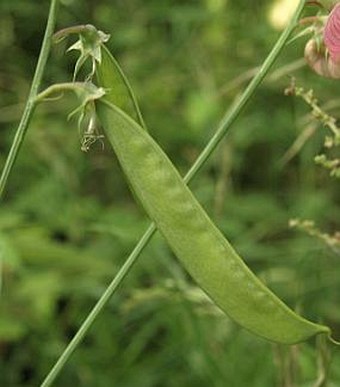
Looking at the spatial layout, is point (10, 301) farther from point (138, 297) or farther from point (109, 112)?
point (109, 112)

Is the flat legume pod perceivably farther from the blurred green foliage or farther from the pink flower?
the blurred green foliage

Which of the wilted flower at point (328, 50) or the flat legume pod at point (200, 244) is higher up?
the wilted flower at point (328, 50)

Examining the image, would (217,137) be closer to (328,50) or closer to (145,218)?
(328,50)

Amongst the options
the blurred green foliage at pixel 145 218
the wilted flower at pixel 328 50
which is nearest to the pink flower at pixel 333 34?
the wilted flower at pixel 328 50

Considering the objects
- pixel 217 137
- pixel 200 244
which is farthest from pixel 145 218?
pixel 200 244

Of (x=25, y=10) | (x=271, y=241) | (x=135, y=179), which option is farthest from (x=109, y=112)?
(x=25, y=10)

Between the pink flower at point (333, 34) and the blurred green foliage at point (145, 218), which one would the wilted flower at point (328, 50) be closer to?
the pink flower at point (333, 34)
